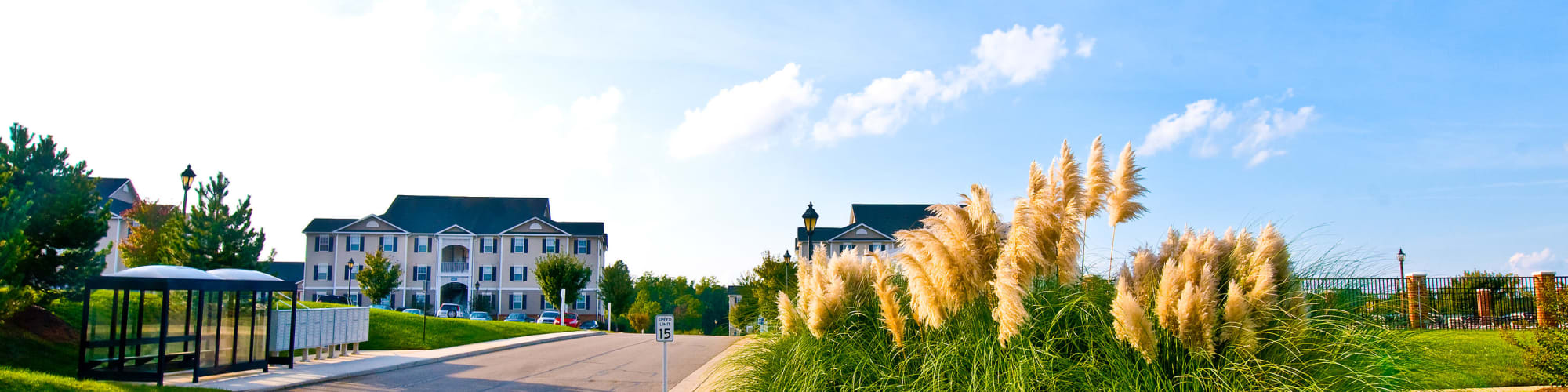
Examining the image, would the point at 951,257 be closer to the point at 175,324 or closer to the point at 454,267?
the point at 175,324

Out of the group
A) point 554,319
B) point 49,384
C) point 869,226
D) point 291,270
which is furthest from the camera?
point 291,270

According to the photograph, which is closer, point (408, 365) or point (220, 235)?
point (408, 365)

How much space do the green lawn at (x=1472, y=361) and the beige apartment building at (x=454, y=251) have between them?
4792cm

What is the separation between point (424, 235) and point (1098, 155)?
57.9 metres

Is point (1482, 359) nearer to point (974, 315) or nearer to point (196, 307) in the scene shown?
point (974, 315)

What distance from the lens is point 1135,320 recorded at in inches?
172

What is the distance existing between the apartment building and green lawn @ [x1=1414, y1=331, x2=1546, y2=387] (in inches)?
1541

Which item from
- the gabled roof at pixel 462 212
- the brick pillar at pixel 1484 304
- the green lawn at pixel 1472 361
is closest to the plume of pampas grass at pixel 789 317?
the green lawn at pixel 1472 361

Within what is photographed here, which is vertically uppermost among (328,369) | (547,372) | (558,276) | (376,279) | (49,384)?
(558,276)

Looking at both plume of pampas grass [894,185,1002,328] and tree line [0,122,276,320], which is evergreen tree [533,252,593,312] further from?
plume of pampas grass [894,185,1002,328]

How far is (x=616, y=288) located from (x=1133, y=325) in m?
47.3

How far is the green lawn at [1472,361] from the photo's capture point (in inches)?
205

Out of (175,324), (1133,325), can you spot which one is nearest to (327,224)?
(175,324)

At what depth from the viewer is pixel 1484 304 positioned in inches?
832
